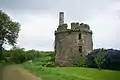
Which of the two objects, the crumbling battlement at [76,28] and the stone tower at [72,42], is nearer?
the stone tower at [72,42]

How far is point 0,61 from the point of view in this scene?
54.0 feet

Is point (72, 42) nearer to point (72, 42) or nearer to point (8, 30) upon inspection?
point (72, 42)

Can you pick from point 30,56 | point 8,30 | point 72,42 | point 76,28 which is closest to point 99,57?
point 72,42

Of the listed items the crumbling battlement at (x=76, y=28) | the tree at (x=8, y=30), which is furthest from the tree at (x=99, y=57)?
the tree at (x=8, y=30)

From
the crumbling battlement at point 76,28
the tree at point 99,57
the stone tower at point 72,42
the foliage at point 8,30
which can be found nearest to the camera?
the tree at point 99,57

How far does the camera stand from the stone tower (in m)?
23.5

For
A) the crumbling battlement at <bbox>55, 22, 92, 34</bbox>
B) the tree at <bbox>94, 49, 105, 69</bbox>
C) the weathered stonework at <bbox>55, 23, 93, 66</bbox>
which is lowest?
the tree at <bbox>94, 49, 105, 69</bbox>

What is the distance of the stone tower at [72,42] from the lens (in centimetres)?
2347

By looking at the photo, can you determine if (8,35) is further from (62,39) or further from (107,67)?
(107,67)

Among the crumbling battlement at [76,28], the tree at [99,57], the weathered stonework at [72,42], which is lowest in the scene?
the tree at [99,57]

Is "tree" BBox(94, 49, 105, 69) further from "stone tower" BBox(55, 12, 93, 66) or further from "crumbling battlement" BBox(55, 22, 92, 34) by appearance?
"crumbling battlement" BBox(55, 22, 92, 34)

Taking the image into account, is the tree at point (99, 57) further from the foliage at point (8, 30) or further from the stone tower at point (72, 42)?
the foliage at point (8, 30)

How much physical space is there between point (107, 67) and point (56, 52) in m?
6.75

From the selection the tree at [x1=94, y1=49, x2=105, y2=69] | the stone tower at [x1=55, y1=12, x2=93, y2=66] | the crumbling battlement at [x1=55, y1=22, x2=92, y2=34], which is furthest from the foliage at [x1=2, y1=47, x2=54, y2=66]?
the tree at [x1=94, y1=49, x2=105, y2=69]
